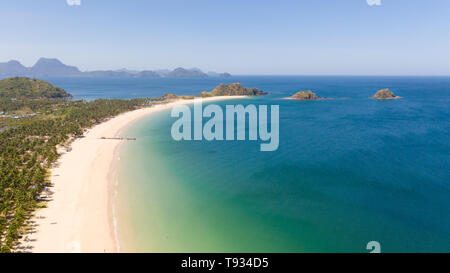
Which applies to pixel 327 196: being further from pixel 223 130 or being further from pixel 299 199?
pixel 223 130

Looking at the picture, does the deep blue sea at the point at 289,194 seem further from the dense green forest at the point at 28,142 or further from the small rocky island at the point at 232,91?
the small rocky island at the point at 232,91

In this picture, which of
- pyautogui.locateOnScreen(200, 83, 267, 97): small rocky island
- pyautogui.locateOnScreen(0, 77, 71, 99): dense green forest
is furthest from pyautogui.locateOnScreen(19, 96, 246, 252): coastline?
pyautogui.locateOnScreen(200, 83, 267, 97): small rocky island

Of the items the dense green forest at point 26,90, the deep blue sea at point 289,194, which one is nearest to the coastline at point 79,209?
the deep blue sea at point 289,194
